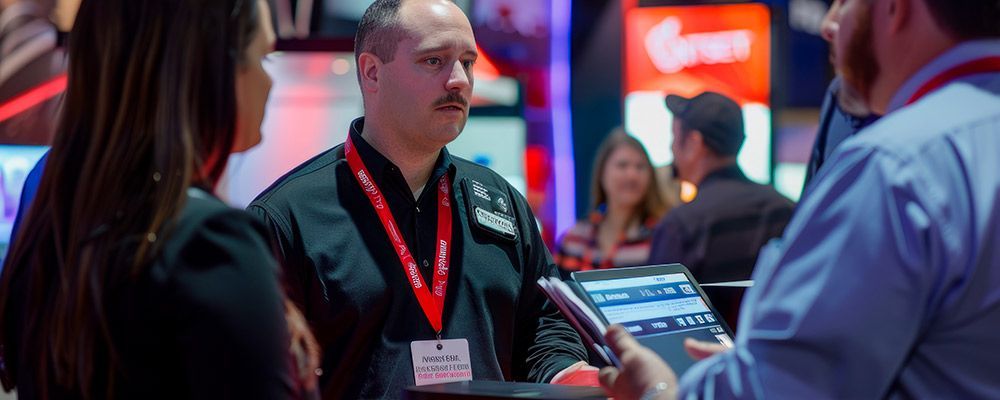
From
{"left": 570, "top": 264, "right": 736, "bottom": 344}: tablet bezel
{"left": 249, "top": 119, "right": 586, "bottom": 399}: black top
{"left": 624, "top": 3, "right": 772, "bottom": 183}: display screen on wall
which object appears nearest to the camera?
{"left": 570, "top": 264, "right": 736, "bottom": 344}: tablet bezel

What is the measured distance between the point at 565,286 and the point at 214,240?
1.99ft

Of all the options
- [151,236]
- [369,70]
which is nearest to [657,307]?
[151,236]

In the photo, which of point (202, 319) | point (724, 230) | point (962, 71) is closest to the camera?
point (202, 319)

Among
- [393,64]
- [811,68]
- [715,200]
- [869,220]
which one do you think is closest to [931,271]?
[869,220]

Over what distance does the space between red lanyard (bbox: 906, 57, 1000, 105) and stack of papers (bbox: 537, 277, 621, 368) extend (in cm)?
56

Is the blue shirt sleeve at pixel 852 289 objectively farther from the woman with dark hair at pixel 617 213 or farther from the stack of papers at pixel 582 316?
the woman with dark hair at pixel 617 213

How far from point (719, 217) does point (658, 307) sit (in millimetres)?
2137

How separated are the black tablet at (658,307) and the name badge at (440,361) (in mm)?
581

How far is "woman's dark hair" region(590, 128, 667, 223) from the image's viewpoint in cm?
505

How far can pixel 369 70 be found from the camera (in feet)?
A: 8.81

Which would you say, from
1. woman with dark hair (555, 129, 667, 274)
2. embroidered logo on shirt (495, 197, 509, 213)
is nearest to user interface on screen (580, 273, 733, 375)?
embroidered logo on shirt (495, 197, 509, 213)

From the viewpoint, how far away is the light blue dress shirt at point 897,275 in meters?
1.19

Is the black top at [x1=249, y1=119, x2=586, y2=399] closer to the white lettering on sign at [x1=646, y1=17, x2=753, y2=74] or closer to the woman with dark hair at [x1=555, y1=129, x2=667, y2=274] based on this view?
the woman with dark hair at [x1=555, y1=129, x2=667, y2=274]

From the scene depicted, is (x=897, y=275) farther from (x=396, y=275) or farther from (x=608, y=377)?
(x=396, y=275)
